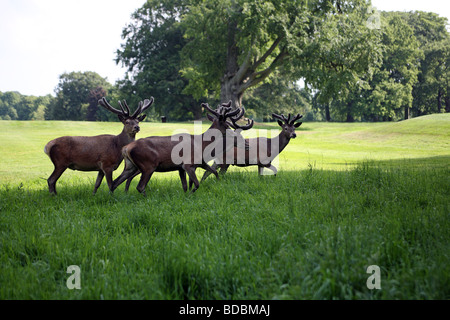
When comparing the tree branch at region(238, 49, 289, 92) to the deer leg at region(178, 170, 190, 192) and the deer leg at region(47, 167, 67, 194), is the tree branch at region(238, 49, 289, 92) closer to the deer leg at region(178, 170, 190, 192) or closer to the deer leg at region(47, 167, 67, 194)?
the deer leg at region(178, 170, 190, 192)

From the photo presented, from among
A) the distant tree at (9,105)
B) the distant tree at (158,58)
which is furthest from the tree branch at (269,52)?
the distant tree at (9,105)

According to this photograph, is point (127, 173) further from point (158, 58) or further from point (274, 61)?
point (158, 58)

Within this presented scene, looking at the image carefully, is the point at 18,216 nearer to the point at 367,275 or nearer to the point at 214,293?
the point at 214,293

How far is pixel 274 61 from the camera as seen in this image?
31484 millimetres

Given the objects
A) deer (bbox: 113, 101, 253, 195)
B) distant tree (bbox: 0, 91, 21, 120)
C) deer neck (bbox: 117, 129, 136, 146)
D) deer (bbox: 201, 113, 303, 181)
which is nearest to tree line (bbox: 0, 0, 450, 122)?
deer (bbox: 201, 113, 303, 181)

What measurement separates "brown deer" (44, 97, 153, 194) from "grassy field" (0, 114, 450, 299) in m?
0.62

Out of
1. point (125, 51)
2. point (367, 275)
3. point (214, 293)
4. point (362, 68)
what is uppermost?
point (125, 51)

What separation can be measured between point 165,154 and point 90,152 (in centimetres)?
Answer: 167

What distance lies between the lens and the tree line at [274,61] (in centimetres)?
2812

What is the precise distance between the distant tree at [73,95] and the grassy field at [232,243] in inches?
2927

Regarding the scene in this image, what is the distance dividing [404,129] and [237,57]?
16.9 m

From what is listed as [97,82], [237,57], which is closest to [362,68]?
[237,57]
